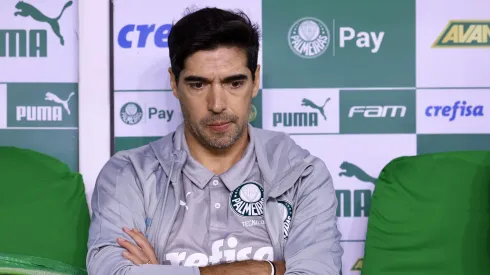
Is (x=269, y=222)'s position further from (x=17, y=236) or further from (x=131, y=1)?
(x=131, y=1)

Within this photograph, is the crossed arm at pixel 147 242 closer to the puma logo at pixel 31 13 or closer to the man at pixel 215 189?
the man at pixel 215 189

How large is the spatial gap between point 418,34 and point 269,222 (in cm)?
102

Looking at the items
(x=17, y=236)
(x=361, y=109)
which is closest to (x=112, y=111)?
(x=17, y=236)

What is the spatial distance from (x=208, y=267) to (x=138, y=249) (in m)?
0.22

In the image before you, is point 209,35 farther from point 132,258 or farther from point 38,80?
point 38,80

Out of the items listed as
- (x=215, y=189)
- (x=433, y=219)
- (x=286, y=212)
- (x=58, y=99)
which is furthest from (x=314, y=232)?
(x=58, y=99)

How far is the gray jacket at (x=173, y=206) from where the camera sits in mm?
1964

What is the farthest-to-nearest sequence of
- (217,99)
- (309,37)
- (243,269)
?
(309,37) → (217,99) → (243,269)

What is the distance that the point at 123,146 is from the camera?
260 cm

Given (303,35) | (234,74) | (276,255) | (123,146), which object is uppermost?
(303,35)

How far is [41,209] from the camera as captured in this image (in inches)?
90.4

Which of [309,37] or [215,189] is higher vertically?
[309,37]

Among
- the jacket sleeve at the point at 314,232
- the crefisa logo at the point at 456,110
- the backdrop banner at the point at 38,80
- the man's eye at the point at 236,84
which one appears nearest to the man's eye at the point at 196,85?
the man's eye at the point at 236,84

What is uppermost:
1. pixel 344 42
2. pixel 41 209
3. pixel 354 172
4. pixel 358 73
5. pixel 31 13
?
pixel 31 13
